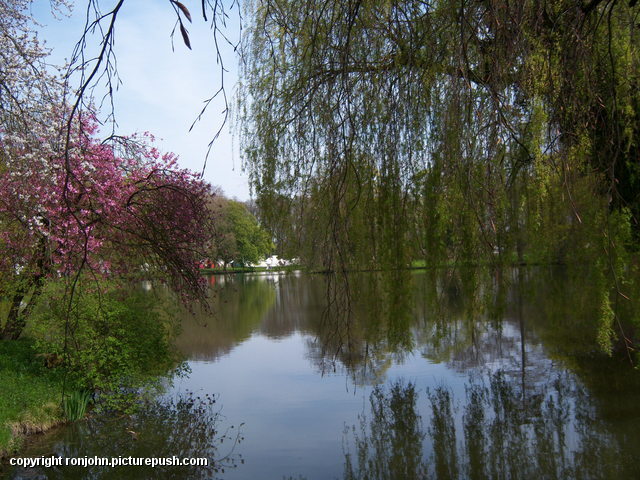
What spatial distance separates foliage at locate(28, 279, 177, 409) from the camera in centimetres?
590

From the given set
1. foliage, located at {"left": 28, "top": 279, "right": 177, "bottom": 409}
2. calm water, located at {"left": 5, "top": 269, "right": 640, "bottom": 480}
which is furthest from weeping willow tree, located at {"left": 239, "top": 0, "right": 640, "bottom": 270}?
foliage, located at {"left": 28, "top": 279, "right": 177, "bottom": 409}

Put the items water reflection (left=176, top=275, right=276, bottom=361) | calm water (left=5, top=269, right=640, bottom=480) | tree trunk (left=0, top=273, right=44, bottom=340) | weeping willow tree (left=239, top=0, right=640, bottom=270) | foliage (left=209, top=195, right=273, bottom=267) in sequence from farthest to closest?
water reflection (left=176, top=275, right=276, bottom=361) → foliage (left=209, top=195, right=273, bottom=267) → tree trunk (left=0, top=273, right=44, bottom=340) → calm water (left=5, top=269, right=640, bottom=480) → weeping willow tree (left=239, top=0, right=640, bottom=270)

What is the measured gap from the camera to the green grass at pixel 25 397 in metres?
4.86

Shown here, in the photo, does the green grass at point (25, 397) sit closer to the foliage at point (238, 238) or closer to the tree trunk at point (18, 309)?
the tree trunk at point (18, 309)

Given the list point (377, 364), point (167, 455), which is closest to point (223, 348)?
point (377, 364)

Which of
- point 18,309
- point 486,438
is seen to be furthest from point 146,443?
point 18,309

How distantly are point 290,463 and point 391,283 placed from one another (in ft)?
5.80

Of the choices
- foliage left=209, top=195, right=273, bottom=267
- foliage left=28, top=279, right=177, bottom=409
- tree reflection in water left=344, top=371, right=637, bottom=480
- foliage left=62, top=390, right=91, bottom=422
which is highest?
foliage left=209, top=195, right=273, bottom=267

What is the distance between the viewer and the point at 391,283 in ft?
14.3

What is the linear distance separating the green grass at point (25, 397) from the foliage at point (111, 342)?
0.24 metres

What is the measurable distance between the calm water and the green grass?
8.4 inches

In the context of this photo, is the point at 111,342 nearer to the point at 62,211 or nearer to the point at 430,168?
the point at 62,211

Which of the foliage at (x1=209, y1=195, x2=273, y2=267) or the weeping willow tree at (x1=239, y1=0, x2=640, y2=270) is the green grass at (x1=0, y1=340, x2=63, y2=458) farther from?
the weeping willow tree at (x1=239, y1=0, x2=640, y2=270)

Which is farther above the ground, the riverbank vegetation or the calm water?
the riverbank vegetation
